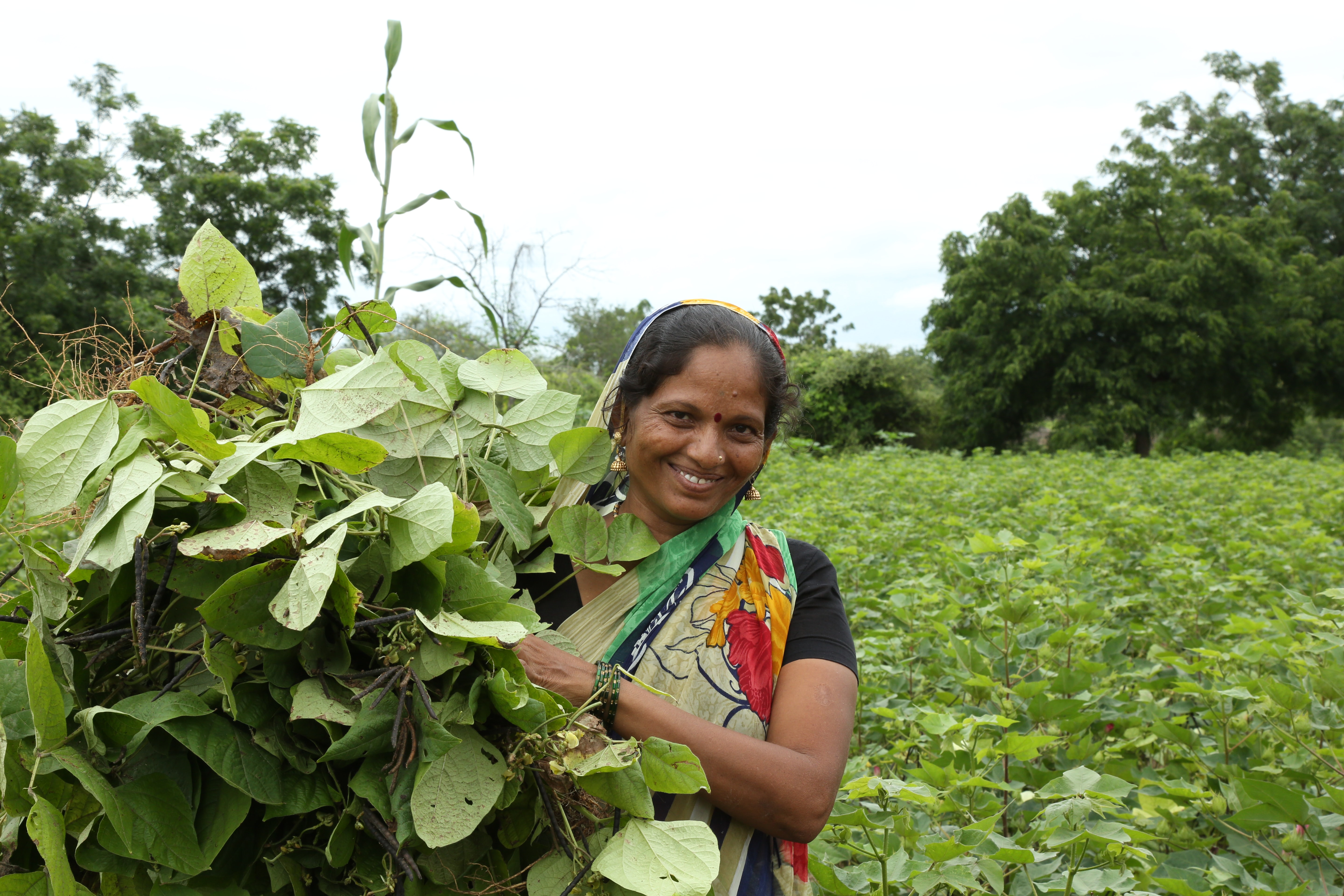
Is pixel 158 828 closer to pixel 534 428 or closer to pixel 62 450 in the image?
pixel 62 450

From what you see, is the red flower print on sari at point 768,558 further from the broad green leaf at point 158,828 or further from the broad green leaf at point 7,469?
the broad green leaf at point 7,469

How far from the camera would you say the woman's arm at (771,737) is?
1.05 metres

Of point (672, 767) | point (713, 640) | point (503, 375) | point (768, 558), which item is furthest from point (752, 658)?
point (503, 375)

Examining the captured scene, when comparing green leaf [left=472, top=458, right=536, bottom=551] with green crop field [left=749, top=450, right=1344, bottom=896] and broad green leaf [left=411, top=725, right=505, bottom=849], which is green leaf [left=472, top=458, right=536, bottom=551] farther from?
green crop field [left=749, top=450, right=1344, bottom=896]

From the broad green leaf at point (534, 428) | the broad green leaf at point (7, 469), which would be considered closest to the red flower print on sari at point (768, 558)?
the broad green leaf at point (534, 428)

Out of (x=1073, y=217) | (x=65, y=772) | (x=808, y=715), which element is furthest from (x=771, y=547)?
(x=1073, y=217)

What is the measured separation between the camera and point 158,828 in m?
0.75

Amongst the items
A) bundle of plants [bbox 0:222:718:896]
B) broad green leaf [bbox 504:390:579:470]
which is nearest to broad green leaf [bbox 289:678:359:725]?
bundle of plants [bbox 0:222:718:896]

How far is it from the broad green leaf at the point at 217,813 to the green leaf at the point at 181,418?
0.98 feet

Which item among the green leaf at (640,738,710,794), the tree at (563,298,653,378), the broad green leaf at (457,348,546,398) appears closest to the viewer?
the green leaf at (640,738,710,794)

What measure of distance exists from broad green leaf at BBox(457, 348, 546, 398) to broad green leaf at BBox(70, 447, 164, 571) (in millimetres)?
425

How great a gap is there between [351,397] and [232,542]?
218mm

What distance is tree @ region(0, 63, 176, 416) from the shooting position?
18.8 metres

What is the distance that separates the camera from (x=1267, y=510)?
586cm
